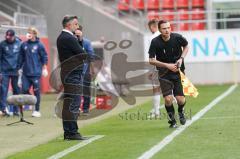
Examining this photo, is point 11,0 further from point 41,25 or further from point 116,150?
point 116,150

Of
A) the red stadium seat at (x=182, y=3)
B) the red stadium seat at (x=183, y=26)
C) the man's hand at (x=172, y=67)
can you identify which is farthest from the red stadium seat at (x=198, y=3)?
the man's hand at (x=172, y=67)

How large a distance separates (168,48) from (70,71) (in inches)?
81.3

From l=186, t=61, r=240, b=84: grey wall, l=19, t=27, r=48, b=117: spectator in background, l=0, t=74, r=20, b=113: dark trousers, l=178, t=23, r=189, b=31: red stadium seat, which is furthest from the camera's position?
l=178, t=23, r=189, b=31: red stadium seat

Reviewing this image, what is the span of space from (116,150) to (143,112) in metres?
6.77

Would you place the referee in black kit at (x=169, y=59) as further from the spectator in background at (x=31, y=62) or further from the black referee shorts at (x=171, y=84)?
the spectator in background at (x=31, y=62)

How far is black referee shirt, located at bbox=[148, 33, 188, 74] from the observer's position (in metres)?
13.9

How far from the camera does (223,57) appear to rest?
29609 millimetres

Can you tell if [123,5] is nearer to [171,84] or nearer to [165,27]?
[171,84]

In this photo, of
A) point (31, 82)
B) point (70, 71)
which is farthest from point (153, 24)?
point (31, 82)

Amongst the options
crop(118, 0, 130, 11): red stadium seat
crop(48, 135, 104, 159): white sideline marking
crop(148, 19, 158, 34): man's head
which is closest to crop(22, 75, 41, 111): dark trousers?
crop(148, 19, 158, 34): man's head

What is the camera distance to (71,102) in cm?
1281

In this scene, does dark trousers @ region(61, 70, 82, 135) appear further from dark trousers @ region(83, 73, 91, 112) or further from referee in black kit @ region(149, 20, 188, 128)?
dark trousers @ region(83, 73, 91, 112)

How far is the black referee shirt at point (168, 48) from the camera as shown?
13.9 metres

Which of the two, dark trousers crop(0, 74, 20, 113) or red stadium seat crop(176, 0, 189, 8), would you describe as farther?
red stadium seat crop(176, 0, 189, 8)
